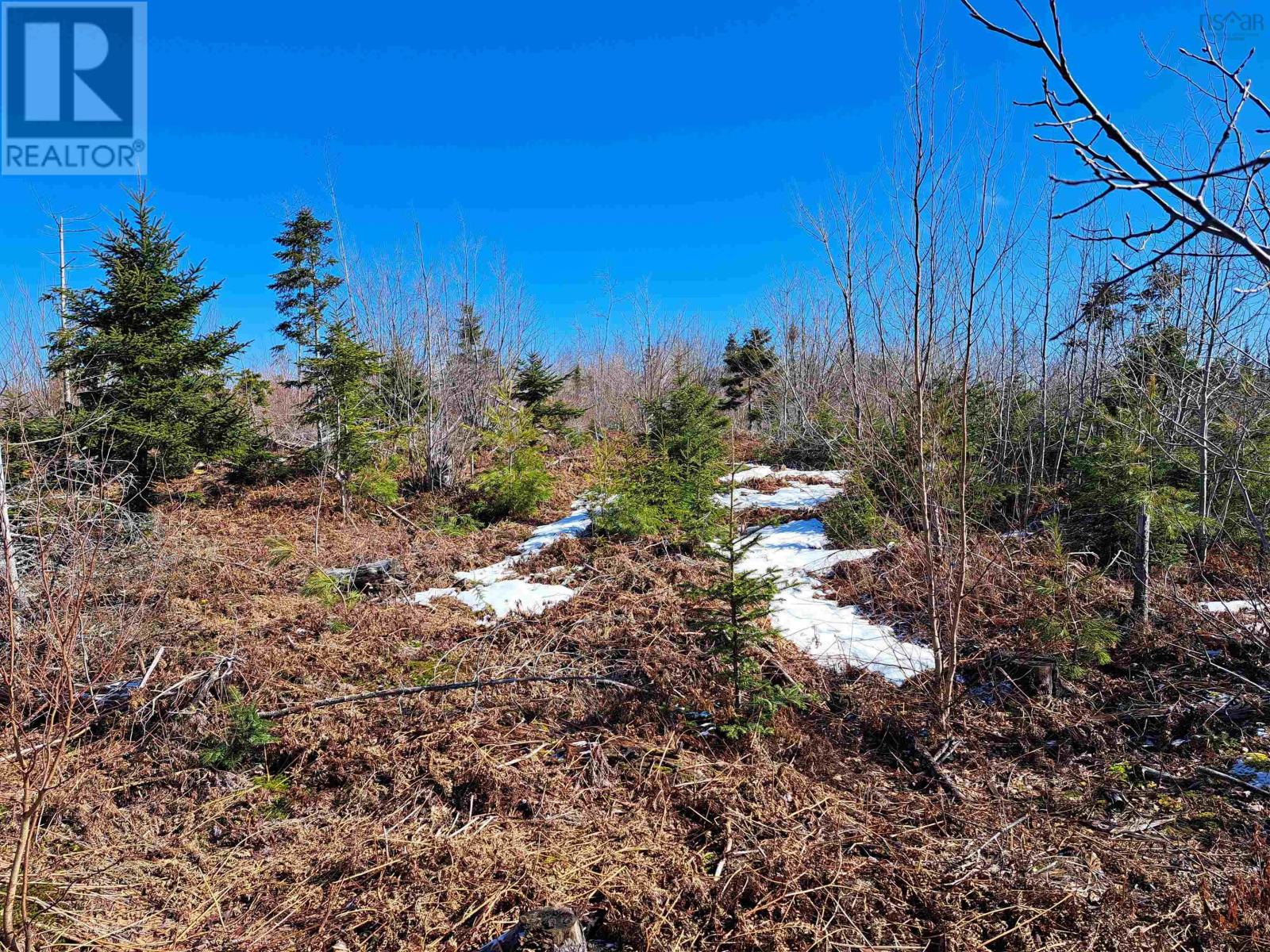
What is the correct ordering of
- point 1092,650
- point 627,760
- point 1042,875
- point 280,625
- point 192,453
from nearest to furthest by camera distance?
point 1042,875, point 627,760, point 1092,650, point 280,625, point 192,453

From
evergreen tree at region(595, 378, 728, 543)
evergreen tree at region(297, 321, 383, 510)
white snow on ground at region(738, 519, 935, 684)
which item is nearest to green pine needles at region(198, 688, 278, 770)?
white snow on ground at region(738, 519, 935, 684)

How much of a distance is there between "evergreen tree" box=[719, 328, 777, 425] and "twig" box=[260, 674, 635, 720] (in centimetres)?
1741

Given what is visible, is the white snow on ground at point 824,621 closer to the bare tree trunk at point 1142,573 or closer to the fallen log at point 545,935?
the bare tree trunk at point 1142,573

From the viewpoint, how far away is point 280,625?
523 cm

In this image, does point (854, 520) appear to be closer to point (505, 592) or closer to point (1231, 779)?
point (505, 592)

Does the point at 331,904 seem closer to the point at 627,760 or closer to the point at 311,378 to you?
the point at 627,760

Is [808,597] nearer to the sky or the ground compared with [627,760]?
nearer to the sky

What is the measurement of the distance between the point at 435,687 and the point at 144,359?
9.12 meters

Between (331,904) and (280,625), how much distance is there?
11.6 ft

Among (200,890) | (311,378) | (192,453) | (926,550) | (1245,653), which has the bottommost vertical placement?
(200,890)

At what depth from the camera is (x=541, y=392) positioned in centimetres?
1566

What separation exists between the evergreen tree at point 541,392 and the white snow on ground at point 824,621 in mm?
9029

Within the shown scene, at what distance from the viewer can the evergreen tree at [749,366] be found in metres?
21.3

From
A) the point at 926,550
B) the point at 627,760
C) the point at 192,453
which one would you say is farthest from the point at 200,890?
the point at 192,453
